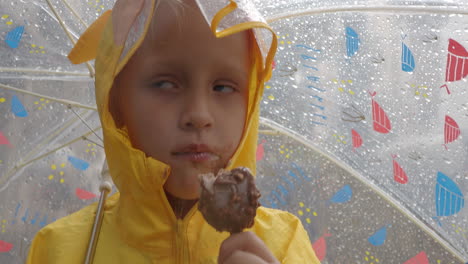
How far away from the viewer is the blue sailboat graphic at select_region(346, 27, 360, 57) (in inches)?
72.7

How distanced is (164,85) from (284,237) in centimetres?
58

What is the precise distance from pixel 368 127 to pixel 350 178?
0.64 feet

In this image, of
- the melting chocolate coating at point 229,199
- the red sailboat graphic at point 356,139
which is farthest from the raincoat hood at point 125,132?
the red sailboat graphic at point 356,139

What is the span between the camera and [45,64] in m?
1.76

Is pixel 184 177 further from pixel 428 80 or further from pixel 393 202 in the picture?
pixel 428 80

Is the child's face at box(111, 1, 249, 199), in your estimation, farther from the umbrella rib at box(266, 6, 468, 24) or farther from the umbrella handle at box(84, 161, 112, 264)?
the umbrella rib at box(266, 6, 468, 24)

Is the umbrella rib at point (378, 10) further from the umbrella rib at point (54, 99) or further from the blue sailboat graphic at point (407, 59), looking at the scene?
the umbrella rib at point (54, 99)

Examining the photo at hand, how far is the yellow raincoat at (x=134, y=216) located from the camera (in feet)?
4.50

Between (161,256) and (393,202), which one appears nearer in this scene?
(161,256)

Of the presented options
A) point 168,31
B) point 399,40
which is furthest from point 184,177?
point 399,40

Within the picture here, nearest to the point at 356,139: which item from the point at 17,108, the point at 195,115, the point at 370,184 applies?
the point at 370,184

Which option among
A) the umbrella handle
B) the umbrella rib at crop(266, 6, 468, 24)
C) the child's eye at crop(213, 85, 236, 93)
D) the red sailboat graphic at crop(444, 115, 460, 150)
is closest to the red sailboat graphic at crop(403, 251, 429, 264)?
the red sailboat graphic at crop(444, 115, 460, 150)

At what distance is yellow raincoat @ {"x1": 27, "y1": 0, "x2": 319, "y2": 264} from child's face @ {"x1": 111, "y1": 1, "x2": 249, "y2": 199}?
0.13ft

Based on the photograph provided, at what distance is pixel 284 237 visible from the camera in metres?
1.54
